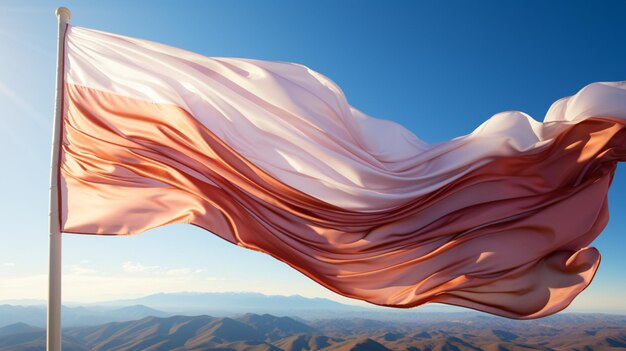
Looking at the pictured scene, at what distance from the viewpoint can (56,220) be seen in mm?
6008

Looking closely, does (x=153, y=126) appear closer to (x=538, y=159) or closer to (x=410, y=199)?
(x=410, y=199)

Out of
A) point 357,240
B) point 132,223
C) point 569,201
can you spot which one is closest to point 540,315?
point 569,201

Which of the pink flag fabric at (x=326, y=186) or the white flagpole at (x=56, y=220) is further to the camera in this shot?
the pink flag fabric at (x=326, y=186)

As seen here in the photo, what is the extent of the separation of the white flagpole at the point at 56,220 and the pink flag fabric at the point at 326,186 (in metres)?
0.16

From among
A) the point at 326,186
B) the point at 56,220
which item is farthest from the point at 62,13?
the point at 326,186

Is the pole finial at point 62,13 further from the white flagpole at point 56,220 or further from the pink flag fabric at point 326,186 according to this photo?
the pink flag fabric at point 326,186

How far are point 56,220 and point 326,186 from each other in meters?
3.57

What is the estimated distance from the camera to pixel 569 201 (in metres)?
6.66

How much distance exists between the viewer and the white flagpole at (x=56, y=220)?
5.68 m

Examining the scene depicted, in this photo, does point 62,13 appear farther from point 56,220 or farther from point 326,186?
point 326,186

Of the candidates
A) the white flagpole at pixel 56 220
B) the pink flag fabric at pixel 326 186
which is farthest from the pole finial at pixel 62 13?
the pink flag fabric at pixel 326 186

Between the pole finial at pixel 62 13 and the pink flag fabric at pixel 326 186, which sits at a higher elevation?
the pole finial at pixel 62 13

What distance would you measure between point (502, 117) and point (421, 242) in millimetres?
2113

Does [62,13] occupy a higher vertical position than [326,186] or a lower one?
higher
